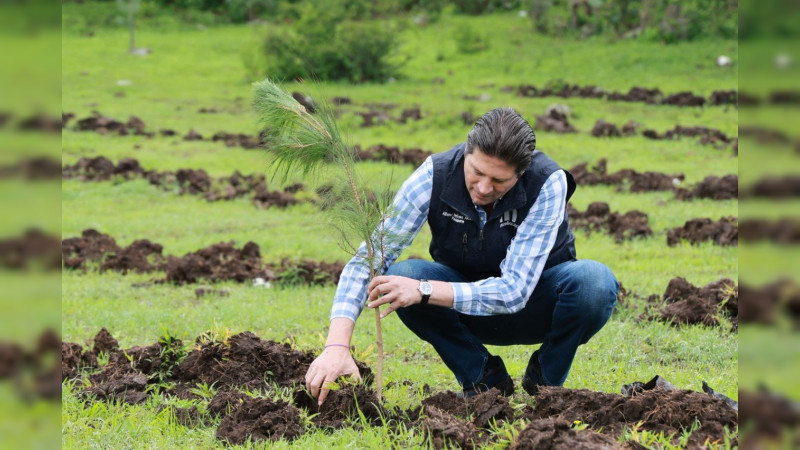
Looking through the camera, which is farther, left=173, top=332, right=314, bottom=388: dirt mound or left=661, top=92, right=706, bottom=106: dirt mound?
left=661, top=92, right=706, bottom=106: dirt mound

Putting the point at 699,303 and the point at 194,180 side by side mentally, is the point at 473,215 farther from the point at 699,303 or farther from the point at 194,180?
the point at 194,180

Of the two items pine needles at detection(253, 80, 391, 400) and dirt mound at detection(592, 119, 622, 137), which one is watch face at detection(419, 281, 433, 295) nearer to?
pine needles at detection(253, 80, 391, 400)

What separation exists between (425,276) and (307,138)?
980 millimetres

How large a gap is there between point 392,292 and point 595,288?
3.52 feet

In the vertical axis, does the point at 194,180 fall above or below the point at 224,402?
below

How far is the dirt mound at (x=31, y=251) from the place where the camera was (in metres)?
1.07

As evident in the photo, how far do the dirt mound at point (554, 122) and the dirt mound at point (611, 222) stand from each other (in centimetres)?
571

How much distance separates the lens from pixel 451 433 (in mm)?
3709

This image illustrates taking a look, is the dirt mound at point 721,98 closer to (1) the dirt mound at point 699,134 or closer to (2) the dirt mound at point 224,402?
(1) the dirt mound at point 699,134

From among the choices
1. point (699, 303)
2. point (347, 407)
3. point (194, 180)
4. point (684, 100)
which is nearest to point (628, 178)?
point (194, 180)

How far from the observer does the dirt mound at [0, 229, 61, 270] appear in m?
1.07

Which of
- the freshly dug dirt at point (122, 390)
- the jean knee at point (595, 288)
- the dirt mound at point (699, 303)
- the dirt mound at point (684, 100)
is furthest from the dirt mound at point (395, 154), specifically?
the jean knee at point (595, 288)

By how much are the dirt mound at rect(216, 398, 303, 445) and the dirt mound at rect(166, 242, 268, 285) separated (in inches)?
164

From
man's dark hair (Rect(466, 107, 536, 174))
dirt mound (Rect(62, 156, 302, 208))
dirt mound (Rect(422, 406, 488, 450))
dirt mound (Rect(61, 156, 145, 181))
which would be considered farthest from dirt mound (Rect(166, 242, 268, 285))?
dirt mound (Rect(61, 156, 145, 181))
